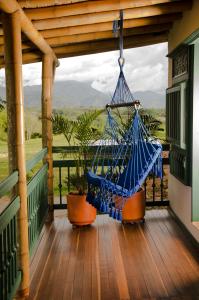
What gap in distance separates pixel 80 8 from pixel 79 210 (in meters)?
2.27

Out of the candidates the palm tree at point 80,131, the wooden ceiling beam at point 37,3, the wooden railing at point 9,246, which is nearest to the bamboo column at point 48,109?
the palm tree at point 80,131

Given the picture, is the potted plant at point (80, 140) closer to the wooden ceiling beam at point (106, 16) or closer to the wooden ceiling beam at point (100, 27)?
the wooden ceiling beam at point (100, 27)

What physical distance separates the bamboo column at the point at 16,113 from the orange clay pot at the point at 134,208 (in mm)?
1841

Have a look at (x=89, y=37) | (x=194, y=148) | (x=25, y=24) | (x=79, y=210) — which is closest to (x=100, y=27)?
(x=89, y=37)

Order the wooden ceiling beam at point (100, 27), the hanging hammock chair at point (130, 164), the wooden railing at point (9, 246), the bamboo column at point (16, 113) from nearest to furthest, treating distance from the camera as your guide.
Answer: the wooden railing at point (9, 246)
the bamboo column at point (16, 113)
the hanging hammock chair at point (130, 164)
the wooden ceiling beam at point (100, 27)

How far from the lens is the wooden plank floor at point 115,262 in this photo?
2.84m

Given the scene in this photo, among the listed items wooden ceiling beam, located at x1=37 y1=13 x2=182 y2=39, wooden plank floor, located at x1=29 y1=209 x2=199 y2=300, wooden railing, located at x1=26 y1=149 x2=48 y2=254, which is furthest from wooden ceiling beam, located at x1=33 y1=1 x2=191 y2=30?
wooden plank floor, located at x1=29 y1=209 x2=199 y2=300

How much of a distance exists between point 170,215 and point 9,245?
2838 millimetres

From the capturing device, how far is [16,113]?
8.83ft

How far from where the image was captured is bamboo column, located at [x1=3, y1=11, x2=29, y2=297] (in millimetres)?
2613

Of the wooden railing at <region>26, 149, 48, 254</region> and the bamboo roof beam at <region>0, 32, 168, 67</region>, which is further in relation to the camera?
the bamboo roof beam at <region>0, 32, 168, 67</region>

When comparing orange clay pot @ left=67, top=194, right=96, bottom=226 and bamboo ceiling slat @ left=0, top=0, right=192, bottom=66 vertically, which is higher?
bamboo ceiling slat @ left=0, top=0, right=192, bottom=66

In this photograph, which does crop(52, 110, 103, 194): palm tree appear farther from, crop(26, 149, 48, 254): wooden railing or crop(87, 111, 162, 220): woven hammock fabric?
crop(87, 111, 162, 220): woven hammock fabric

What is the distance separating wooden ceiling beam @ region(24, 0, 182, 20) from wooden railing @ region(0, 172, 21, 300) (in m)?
1.46
